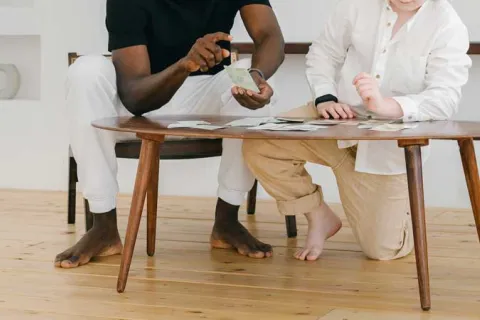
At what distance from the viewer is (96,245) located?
8.93 ft

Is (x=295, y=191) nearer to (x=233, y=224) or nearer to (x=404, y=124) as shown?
(x=233, y=224)

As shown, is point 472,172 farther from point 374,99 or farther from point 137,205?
point 137,205

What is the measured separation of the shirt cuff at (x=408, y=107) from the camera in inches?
91.0

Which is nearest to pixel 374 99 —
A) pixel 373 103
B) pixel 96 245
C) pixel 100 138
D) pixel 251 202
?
pixel 373 103

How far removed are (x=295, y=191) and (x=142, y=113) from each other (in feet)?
1.67

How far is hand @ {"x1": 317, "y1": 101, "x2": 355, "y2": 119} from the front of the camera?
2.47 m

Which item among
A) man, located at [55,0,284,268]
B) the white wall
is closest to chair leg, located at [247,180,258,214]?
the white wall

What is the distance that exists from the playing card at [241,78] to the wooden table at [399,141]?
0.40 feet

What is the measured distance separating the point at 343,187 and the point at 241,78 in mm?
568

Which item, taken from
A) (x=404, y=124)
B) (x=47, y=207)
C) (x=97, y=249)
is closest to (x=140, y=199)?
(x=97, y=249)

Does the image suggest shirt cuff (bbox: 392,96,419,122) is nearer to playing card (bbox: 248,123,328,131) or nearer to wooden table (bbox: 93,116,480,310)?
wooden table (bbox: 93,116,480,310)

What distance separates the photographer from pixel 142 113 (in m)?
2.76

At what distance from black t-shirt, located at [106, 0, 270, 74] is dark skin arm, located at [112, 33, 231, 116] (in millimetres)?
42

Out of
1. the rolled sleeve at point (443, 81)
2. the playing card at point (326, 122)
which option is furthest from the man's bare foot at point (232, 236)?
the rolled sleeve at point (443, 81)
